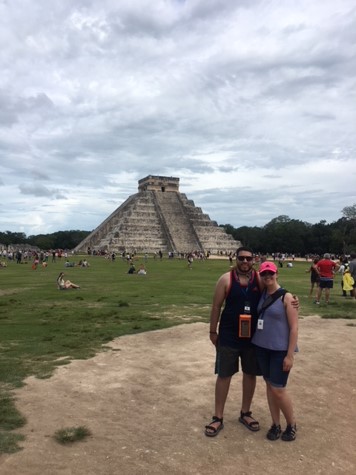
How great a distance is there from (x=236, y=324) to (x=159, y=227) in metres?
62.9

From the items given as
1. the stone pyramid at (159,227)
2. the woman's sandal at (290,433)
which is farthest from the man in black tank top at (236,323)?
the stone pyramid at (159,227)

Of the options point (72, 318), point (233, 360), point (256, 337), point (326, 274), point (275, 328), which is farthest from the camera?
point (326, 274)

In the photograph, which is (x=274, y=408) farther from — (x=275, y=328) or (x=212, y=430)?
(x=275, y=328)

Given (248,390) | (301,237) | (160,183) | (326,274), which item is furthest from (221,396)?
(301,237)

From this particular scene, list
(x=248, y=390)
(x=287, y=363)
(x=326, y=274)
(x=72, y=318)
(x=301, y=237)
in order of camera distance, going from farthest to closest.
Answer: (x=301, y=237), (x=326, y=274), (x=72, y=318), (x=248, y=390), (x=287, y=363)

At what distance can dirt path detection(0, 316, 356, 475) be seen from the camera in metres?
3.19

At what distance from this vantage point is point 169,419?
3.98 metres

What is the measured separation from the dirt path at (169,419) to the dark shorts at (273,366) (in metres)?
0.50

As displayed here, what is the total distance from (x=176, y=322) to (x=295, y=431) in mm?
5068

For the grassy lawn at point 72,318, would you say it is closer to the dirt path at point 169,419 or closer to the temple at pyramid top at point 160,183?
the dirt path at point 169,419

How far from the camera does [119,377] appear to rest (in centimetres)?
513

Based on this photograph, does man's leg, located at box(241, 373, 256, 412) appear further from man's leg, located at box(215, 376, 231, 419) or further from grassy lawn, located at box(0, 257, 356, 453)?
grassy lawn, located at box(0, 257, 356, 453)

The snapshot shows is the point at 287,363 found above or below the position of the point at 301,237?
below

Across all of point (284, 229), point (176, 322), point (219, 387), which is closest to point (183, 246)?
point (284, 229)
